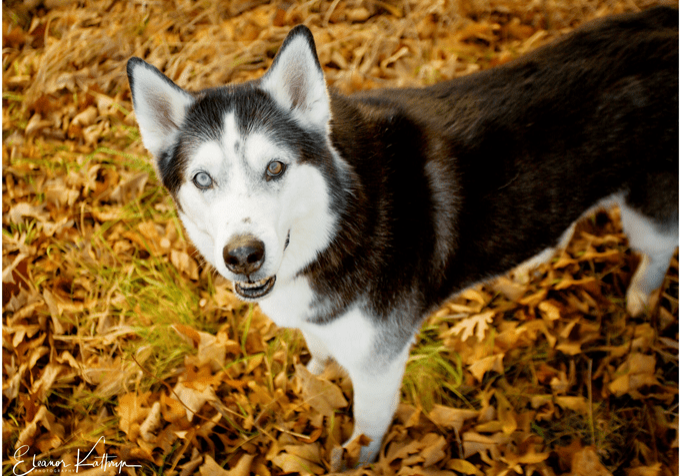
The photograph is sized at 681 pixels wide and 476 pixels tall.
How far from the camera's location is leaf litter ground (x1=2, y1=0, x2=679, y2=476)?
2.27 m

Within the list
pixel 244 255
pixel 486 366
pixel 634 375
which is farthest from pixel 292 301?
pixel 634 375

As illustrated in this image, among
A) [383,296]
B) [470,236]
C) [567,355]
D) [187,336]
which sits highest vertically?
[470,236]

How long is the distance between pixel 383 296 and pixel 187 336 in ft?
4.74

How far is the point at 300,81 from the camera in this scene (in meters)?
1.73

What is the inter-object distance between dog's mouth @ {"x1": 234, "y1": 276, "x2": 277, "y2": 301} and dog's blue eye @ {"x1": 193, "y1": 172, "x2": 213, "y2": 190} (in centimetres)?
41

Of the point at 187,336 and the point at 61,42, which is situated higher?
the point at 61,42

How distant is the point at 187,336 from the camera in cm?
267

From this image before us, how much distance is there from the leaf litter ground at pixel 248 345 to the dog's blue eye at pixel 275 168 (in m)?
1.26

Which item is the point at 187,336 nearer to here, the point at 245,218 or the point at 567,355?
the point at 245,218

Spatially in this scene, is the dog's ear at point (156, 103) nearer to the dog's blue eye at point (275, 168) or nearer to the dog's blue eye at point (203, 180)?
the dog's blue eye at point (203, 180)

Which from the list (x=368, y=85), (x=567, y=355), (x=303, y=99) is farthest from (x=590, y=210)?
(x=368, y=85)

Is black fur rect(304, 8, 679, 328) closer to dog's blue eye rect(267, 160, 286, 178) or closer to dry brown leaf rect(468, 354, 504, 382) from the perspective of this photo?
dog's blue eye rect(267, 160, 286, 178)

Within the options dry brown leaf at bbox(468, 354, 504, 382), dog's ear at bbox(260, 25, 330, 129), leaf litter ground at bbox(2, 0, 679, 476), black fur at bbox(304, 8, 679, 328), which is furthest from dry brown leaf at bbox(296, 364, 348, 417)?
dog's ear at bbox(260, 25, 330, 129)

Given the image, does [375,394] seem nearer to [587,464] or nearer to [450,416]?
[450,416]
